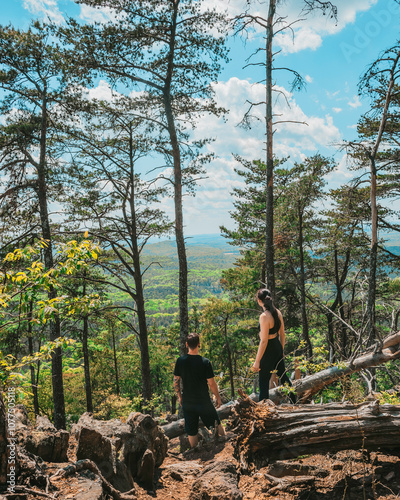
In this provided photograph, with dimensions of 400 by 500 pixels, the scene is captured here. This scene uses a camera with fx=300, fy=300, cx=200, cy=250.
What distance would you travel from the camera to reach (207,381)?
4.27 m

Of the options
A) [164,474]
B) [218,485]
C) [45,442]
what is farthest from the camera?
[164,474]

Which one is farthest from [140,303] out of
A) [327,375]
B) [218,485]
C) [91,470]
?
[218,485]

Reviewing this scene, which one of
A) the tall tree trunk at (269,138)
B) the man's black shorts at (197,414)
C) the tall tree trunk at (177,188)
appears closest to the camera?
the man's black shorts at (197,414)

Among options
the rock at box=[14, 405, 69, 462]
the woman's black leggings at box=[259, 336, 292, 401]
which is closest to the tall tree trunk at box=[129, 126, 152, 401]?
the woman's black leggings at box=[259, 336, 292, 401]

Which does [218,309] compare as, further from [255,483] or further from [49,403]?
[255,483]

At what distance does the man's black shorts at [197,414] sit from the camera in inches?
167

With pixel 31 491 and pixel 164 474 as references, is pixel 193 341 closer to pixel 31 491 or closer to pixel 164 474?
pixel 164 474

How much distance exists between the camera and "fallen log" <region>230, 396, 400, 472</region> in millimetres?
2646

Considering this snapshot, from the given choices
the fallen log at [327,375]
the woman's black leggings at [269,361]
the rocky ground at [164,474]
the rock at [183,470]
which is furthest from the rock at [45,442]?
the fallen log at [327,375]

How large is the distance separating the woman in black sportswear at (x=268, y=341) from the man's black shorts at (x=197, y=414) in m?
0.76

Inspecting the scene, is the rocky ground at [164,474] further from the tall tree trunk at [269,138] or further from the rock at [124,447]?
the tall tree trunk at [269,138]

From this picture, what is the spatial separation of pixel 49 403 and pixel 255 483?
72.9 ft

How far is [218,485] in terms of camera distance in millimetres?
2482

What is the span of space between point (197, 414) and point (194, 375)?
66 cm
